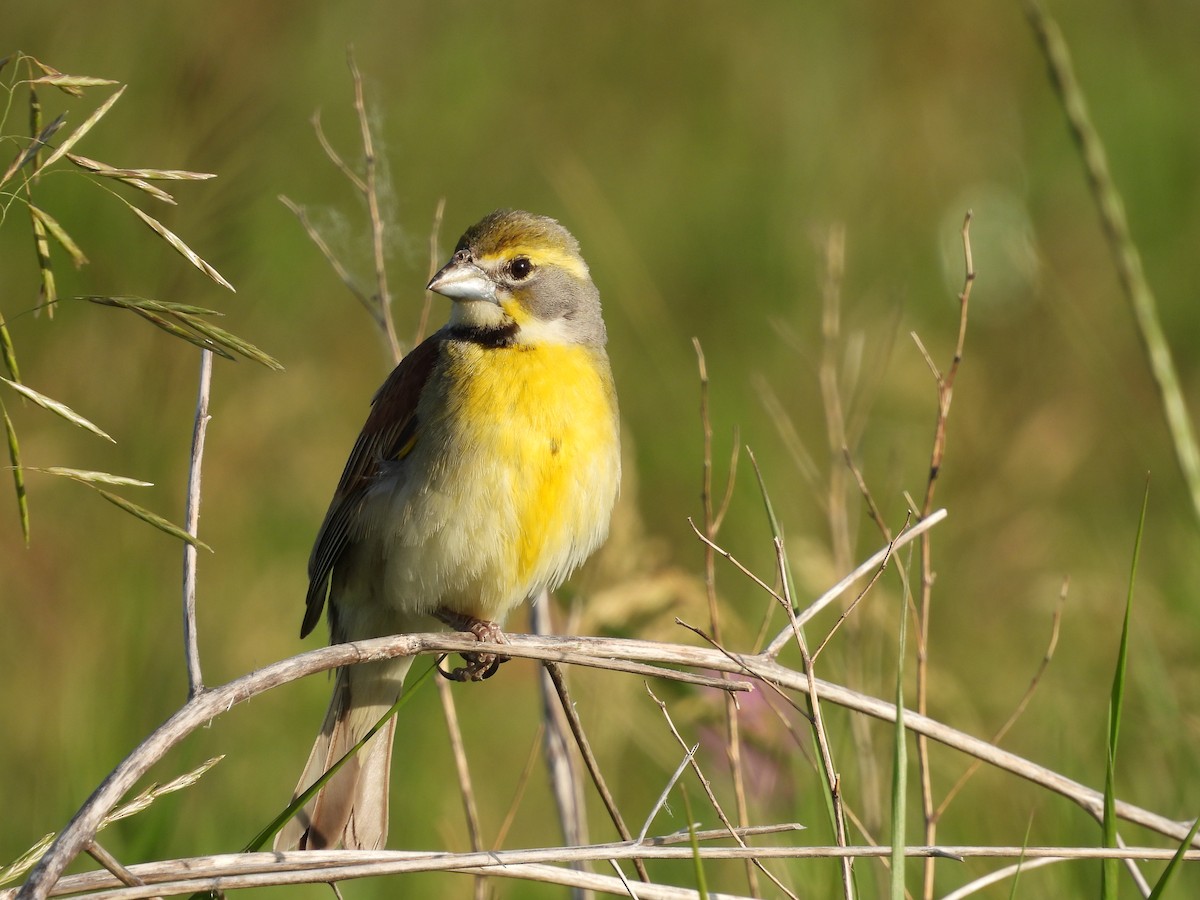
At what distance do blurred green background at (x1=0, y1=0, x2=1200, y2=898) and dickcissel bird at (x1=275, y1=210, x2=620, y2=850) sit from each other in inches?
12.3

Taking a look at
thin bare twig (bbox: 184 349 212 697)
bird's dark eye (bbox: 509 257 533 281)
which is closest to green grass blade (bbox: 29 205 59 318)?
thin bare twig (bbox: 184 349 212 697)

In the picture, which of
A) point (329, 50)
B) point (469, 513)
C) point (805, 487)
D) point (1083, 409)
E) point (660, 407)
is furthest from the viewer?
point (329, 50)

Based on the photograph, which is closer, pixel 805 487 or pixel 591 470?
pixel 591 470

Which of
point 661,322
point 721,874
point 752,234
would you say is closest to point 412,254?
point 721,874

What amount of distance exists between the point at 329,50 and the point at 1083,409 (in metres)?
4.75

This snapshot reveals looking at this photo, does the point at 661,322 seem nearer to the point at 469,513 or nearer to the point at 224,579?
the point at 224,579

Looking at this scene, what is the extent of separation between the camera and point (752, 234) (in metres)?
8.05

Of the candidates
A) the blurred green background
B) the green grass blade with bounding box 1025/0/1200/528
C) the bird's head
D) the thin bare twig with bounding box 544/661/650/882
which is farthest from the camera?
the blurred green background

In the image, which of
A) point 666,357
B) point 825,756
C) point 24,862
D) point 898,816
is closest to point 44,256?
point 24,862

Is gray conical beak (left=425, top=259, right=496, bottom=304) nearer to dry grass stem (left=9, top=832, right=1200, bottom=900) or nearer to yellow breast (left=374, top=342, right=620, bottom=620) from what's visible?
yellow breast (left=374, top=342, right=620, bottom=620)

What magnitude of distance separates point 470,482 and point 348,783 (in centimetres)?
86

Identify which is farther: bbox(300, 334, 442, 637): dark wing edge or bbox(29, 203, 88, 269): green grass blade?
bbox(300, 334, 442, 637): dark wing edge

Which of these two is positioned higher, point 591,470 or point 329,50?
point 329,50

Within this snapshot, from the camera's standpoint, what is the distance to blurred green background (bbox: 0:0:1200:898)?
13.8 feet
